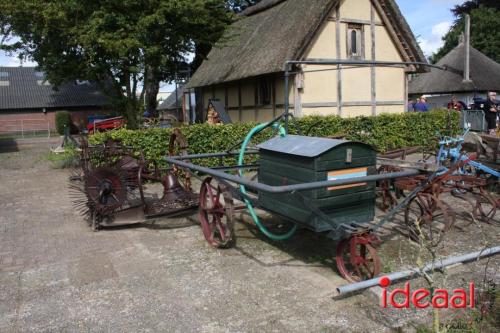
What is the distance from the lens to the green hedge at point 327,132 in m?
10.7

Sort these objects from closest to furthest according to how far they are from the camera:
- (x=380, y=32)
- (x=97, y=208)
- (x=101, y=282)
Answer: (x=101, y=282) < (x=97, y=208) < (x=380, y=32)

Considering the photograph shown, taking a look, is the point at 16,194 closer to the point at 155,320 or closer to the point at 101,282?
the point at 101,282

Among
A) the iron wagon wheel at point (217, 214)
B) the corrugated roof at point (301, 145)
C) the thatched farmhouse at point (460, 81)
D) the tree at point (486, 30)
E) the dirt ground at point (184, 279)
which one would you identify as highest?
the tree at point (486, 30)

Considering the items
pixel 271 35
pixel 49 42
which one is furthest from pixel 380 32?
pixel 49 42

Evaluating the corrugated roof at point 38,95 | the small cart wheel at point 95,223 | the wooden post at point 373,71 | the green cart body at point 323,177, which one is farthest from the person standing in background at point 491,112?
the corrugated roof at point 38,95

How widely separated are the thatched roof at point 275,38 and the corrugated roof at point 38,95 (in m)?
25.9

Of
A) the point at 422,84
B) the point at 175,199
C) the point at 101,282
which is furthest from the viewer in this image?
the point at 422,84

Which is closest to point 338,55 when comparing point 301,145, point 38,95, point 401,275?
point 301,145

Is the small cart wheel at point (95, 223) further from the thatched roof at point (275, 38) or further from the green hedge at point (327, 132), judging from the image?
the thatched roof at point (275, 38)

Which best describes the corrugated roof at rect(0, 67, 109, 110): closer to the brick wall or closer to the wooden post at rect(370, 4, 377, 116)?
the brick wall

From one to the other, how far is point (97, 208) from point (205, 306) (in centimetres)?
304

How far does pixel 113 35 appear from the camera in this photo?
505 inches

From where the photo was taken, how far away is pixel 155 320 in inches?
153

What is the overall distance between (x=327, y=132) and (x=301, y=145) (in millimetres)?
8033
